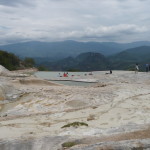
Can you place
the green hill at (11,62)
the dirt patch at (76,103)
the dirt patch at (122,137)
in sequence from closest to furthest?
the dirt patch at (122,137)
the dirt patch at (76,103)
the green hill at (11,62)

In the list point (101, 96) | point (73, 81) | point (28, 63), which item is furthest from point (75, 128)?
point (28, 63)

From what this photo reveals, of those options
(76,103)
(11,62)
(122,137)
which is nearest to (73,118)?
(76,103)

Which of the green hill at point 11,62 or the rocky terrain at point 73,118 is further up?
the green hill at point 11,62

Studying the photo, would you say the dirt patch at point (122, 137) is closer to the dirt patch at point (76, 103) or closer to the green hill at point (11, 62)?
the dirt patch at point (76, 103)

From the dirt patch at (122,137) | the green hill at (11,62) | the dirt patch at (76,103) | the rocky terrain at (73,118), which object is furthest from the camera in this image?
the green hill at (11,62)

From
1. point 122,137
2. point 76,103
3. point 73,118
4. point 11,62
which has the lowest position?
point 73,118

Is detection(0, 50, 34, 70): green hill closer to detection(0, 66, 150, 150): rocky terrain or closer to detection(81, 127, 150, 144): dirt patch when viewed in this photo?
detection(0, 66, 150, 150): rocky terrain

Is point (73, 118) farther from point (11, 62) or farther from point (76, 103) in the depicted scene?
point (11, 62)

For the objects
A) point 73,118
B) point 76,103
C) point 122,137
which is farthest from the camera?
point 76,103

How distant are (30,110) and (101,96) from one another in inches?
203

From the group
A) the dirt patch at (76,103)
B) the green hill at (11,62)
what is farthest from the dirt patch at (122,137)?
the green hill at (11,62)

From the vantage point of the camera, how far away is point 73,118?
13.3m

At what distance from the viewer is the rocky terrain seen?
8414 mm

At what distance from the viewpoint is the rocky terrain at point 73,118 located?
8.41 meters
